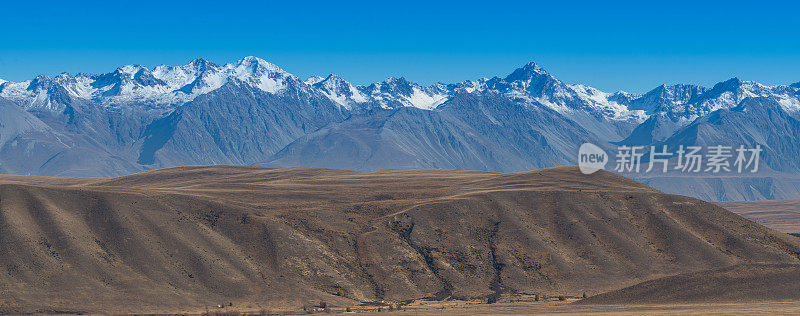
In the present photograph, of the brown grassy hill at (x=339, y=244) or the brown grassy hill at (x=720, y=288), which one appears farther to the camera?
the brown grassy hill at (x=339, y=244)

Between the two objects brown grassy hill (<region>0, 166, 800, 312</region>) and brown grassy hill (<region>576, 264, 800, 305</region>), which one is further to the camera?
brown grassy hill (<region>0, 166, 800, 312</region>)

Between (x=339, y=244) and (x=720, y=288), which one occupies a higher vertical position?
(x=339, y=244)

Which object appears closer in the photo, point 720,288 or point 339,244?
point 720,288

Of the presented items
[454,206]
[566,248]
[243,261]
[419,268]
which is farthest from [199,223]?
[566,248]

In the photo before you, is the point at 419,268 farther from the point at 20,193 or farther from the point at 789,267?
the point at 20,193
